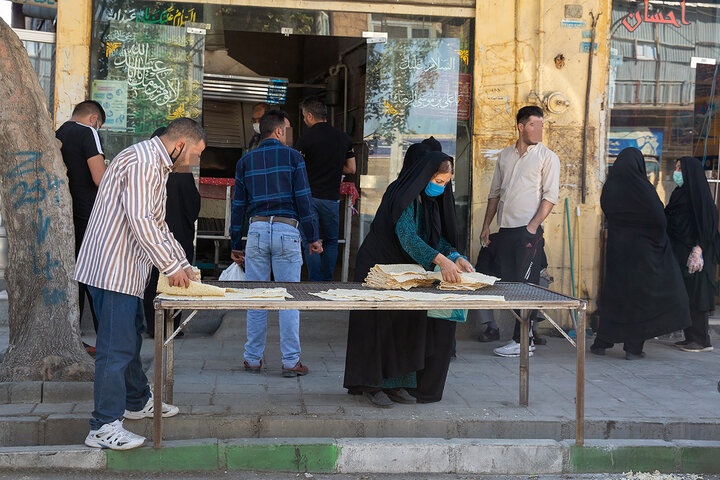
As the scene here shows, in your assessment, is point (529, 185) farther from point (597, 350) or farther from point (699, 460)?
point (699, 460)

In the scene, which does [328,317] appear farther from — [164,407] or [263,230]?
[164,407]

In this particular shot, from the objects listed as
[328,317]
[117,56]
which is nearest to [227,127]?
[117,56]

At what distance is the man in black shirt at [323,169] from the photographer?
7508mm

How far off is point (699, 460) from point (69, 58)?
6024 millimetres

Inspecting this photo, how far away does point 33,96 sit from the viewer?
214 inches

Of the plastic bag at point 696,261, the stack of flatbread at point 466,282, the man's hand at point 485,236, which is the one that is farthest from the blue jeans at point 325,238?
the plastic bag at point 696,261

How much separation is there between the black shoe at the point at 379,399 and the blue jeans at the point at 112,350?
1.56 meters

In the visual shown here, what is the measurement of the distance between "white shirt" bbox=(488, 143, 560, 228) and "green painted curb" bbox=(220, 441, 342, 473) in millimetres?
3246

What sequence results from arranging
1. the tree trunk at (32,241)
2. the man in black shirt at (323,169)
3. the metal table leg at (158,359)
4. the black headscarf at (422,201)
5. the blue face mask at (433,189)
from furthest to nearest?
1. the man in black shirt at (323,169)
2. the tree trunk at (32,241)
3. the blue face mask at (433,189)
4. the black headscarf at (422,201)
5. the metal table leg at (158,359)

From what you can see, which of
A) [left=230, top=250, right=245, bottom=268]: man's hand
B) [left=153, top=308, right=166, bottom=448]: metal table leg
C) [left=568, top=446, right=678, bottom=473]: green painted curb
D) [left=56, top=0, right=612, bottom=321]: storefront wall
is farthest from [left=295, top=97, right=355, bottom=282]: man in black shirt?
[left=568, top=446, right=678, bottom=473]: green painted curb

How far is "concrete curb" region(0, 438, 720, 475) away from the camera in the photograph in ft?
14.4

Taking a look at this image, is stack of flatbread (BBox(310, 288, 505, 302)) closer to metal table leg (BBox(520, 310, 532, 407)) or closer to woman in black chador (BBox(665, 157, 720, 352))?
metal table leg (BBox(520, 310, 532, 407))

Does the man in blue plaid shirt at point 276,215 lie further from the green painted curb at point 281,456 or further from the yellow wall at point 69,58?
the yellow wall at point 69,58

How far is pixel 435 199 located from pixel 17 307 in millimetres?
2770
